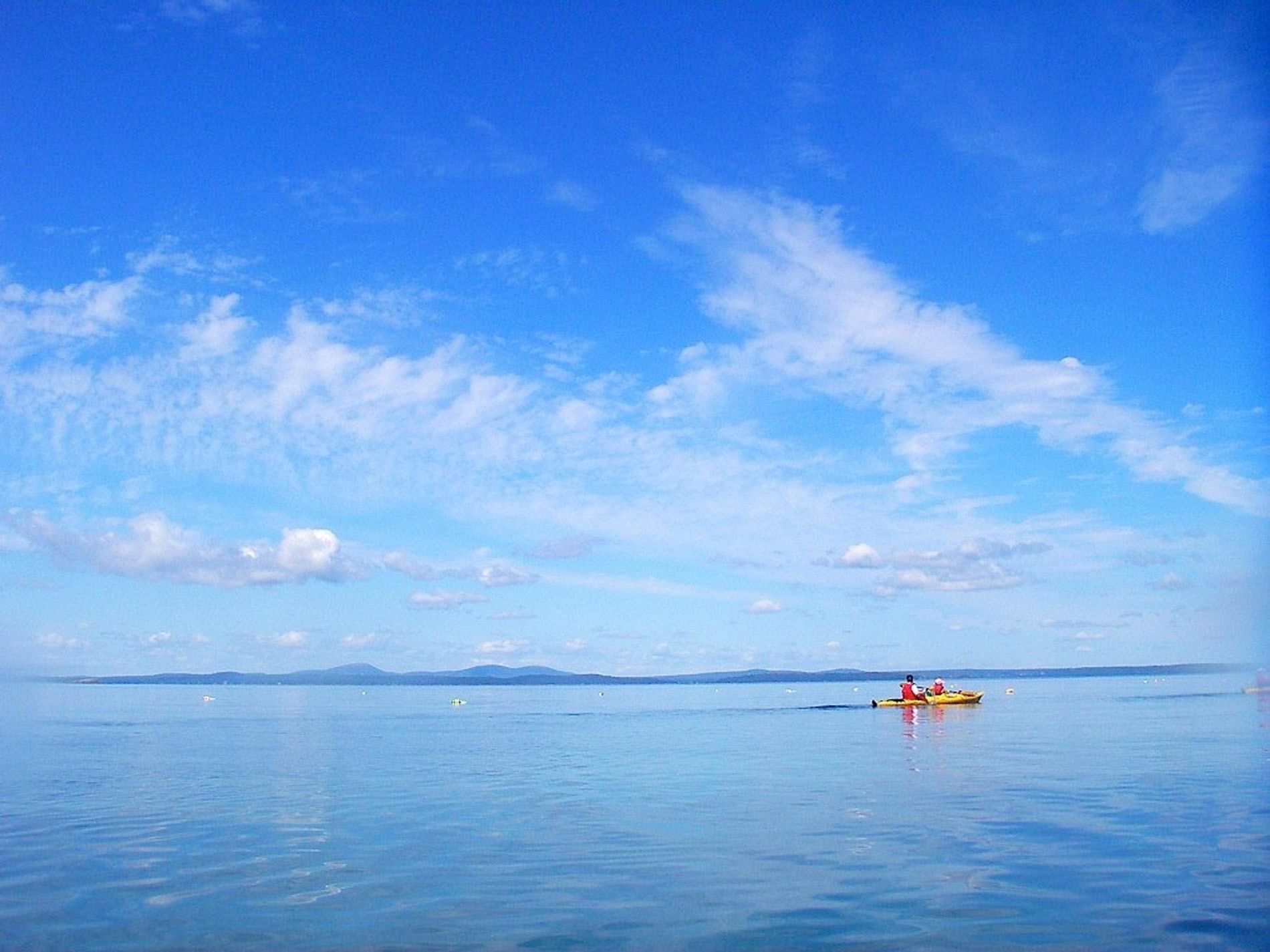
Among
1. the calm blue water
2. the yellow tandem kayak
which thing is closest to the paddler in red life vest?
the yellow tandem kayak

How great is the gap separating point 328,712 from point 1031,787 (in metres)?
91.0

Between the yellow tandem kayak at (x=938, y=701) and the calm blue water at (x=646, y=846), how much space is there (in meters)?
38.9

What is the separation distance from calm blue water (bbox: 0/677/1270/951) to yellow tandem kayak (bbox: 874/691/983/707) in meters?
38.9

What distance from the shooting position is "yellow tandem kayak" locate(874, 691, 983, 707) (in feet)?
314

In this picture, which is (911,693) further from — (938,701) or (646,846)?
(646,846)

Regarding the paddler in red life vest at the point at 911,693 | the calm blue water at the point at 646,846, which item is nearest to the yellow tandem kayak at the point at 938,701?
the paddler in red life vest at the point at 911,693

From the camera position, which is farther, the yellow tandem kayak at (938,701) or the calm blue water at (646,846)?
the yellow tandem kayak at (938,701)

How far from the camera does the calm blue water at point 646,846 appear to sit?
1805 centimetres

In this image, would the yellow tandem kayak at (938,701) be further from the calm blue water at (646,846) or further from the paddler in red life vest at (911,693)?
the calm blue water at (646,846)

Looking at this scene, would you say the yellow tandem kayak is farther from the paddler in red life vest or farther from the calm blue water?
the calm blue water

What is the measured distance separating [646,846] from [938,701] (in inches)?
3008

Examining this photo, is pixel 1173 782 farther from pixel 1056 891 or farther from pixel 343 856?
pixel 343 856

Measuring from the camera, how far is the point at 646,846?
25.7 meters

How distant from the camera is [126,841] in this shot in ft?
89.9
